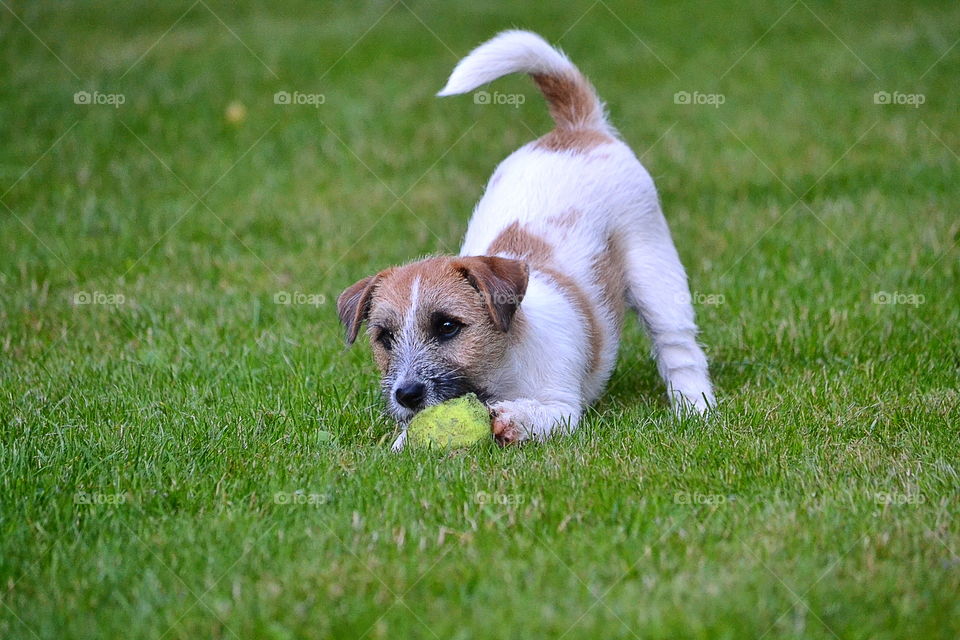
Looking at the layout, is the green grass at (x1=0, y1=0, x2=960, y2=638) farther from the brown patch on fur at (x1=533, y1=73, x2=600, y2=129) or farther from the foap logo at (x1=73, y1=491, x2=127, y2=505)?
the brown patch on fur at (x1=533, y1=73, x2=600, y2=129)

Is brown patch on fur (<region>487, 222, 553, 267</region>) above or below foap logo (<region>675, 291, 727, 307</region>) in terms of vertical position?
above

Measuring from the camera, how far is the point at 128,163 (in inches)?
364

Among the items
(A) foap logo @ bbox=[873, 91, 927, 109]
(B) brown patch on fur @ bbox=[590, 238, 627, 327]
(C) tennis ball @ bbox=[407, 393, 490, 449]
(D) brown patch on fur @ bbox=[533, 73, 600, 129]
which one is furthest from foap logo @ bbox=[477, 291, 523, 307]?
(A) foap logo @ bbox=[873, 91, 927, 109]

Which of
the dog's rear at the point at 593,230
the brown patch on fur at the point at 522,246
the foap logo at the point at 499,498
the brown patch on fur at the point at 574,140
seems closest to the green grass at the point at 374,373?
the foap logo at the point at 499,498

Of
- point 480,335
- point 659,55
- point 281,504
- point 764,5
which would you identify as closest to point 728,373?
point 480,335

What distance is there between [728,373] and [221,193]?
4900mm

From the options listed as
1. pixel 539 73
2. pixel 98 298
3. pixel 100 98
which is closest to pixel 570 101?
pixel 539 73

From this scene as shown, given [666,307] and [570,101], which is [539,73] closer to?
[570,101]

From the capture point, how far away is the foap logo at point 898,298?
5984 millimetres

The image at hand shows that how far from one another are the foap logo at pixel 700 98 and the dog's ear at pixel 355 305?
20.5 ft

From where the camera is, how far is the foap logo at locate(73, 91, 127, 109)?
1020cm

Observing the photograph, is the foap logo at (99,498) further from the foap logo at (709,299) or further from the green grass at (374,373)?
the foap logo at (709,299)

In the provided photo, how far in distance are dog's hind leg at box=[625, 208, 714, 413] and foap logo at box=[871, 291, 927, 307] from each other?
137cm

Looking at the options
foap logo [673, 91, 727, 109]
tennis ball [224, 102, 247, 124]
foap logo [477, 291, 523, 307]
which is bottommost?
foap logo [673, 91, 727, 109]
